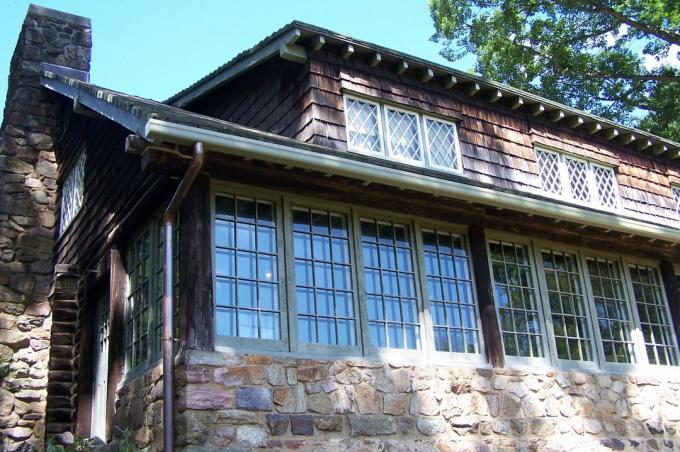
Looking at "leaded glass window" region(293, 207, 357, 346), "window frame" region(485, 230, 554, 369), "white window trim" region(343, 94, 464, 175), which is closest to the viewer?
"leaded glass window" region(293, 207, 357, 346)

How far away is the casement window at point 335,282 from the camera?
665cm

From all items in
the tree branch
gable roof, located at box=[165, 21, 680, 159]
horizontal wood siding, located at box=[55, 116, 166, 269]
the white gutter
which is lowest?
the white gutter

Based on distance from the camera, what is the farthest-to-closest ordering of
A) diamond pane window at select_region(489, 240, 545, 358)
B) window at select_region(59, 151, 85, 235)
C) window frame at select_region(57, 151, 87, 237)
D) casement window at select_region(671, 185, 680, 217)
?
1. casement window at select_region(671, 185, 680, 217)
2. window at select_region(59, 151, 85, 235)
3. window frame at select_region(57, 151, 87, 237)
4. diamond pane window at select_region(489, 240, 545, 358)

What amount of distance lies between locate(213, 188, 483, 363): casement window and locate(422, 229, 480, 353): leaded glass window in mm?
11

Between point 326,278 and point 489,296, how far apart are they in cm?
192

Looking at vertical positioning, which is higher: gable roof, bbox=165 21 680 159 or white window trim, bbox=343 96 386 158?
gable roof, bbox=165 21 680 159

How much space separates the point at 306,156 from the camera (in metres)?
6.55

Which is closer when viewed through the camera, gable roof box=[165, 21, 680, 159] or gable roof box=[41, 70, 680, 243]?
gable roof box=[41, 70, 680, 243]

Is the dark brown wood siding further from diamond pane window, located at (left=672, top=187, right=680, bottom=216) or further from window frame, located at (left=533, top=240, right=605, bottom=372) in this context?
diamond pane window, located at (left=672, top=187, right=680, bottom=216)

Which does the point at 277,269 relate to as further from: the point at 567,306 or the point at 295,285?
the point at 567,306

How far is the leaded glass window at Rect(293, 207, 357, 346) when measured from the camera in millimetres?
6891

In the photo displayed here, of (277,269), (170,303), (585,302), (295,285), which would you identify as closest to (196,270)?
(170,303)

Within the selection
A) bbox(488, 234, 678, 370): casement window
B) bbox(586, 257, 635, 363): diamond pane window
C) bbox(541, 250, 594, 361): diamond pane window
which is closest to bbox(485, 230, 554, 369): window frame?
bbox(488, 234, 678, 370): casement window

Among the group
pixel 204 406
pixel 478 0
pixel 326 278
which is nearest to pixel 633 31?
pixel 478 0
